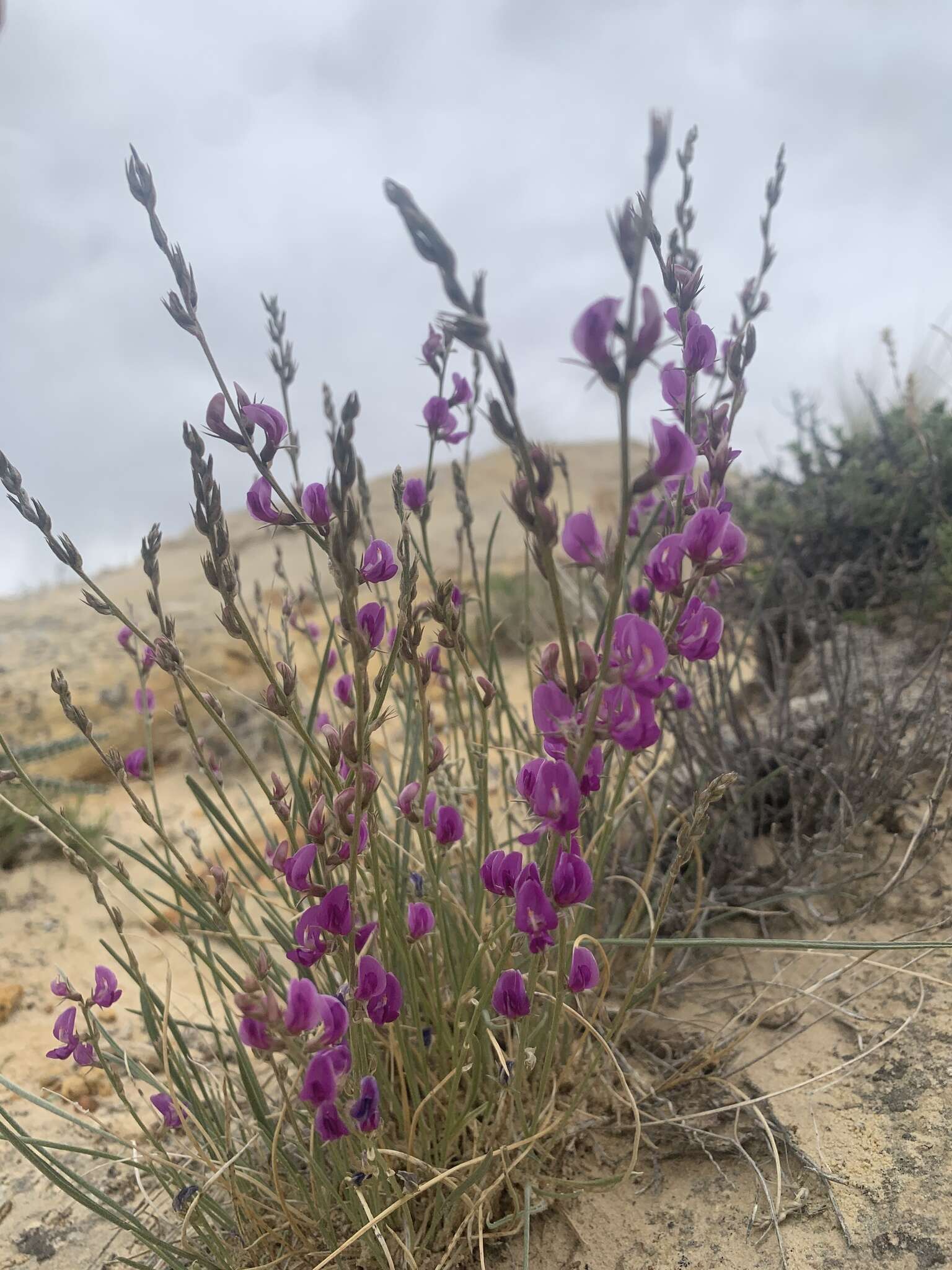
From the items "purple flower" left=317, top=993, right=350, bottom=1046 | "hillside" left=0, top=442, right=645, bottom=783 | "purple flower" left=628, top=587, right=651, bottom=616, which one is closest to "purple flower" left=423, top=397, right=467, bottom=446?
"hillside" left=0, top=442, right=645, bottom=783

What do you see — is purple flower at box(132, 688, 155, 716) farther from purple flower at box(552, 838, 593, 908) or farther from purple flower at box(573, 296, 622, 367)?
purple flower at box(573, 296, 622, 367)

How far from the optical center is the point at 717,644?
2.99ft

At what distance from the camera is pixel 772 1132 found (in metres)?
1.44

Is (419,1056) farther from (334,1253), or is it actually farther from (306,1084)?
(306,1084)

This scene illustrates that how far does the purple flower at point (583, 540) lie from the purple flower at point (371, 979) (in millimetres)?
600

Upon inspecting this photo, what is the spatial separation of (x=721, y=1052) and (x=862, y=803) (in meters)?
0.89

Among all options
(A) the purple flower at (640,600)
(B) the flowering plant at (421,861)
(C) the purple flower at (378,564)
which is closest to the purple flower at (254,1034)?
(B) the flowering plant at (421,861)

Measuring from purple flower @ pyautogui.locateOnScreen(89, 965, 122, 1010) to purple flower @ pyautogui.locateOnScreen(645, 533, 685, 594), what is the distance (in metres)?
1.11

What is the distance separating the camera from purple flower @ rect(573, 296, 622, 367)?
0.63 meters

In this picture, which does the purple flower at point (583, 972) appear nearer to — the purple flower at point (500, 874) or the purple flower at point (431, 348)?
the purple flower at point (500, 874)

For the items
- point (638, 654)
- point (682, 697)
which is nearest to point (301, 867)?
point (638, 654)

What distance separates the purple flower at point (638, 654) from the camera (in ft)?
2.43

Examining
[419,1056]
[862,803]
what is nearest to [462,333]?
[419,1056]

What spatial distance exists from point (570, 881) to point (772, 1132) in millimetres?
895
